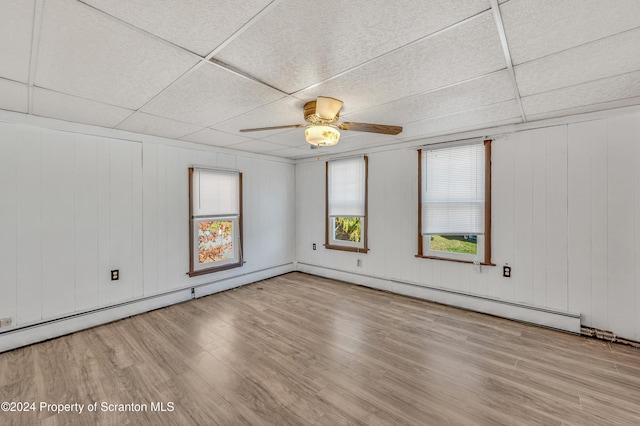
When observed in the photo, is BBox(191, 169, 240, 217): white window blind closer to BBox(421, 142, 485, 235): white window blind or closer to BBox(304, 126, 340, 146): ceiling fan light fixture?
BBox(304, 126, 340, 146): ceiling fan light fixture

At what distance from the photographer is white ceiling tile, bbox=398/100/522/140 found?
273 centimetres

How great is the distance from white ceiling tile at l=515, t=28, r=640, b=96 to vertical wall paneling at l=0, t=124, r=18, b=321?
4.58m

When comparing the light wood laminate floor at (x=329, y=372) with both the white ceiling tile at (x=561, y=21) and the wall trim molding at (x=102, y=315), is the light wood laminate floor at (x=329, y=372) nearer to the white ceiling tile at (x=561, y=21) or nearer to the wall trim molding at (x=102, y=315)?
the wall trim molding at (x=102, y=315)

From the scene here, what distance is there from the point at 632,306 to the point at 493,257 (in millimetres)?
1248

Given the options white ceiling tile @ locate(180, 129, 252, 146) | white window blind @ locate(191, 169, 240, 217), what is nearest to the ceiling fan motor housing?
white ceiling tile @ locate(180, 129, 252, 146)

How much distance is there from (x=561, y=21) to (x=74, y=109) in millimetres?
3868

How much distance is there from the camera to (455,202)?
3.72 meters

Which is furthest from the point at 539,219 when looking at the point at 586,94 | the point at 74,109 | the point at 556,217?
the point at 74,109

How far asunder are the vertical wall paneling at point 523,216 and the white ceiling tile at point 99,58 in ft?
11.9

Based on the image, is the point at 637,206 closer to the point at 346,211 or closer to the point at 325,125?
the point at 325,125

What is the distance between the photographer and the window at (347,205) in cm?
473

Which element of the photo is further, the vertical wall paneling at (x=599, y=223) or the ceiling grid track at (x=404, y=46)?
the vertical wall paneling at (x=599, y=223)

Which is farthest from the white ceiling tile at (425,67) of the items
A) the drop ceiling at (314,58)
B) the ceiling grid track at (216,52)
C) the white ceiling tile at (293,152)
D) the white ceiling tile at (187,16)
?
the white ceiling tile at (293,152)

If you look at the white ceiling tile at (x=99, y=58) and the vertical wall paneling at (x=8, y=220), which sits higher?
the white ceiling tile at (x=99, y=58)
